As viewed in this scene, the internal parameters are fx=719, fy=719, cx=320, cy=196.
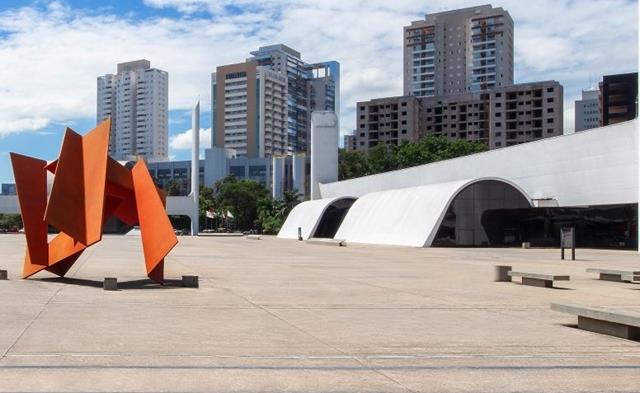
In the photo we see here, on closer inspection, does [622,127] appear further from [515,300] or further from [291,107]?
[291,107]

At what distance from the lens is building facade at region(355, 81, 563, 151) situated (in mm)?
132875

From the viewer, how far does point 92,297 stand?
13.8m

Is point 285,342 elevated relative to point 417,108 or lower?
lower

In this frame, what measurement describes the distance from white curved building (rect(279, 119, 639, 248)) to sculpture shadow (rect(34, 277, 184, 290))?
2914 cm

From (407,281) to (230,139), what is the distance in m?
180

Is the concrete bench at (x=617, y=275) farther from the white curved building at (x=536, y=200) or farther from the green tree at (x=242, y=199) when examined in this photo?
the green tree at (x=242, y=199)

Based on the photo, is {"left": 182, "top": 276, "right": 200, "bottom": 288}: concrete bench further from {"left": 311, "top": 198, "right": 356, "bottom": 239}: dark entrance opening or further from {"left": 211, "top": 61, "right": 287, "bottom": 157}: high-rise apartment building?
{"left": 211, "top": 61, "right": 287, "bottom": 157}: high-rise apartment building

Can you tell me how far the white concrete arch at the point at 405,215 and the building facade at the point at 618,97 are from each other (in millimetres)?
80386

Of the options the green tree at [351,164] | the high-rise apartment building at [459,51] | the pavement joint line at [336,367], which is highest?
the high-rise apartment building at [459,51]

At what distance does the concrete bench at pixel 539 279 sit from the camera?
15781 mm

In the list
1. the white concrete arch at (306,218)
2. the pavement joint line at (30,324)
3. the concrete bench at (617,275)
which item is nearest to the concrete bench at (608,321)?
the pavement joint line at (30,324)

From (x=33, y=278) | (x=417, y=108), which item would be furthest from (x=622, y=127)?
(x=417, y=108)

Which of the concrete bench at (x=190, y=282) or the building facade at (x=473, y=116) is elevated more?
the building facade at (x=473, y=116)

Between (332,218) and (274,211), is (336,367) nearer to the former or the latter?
(332,218)
